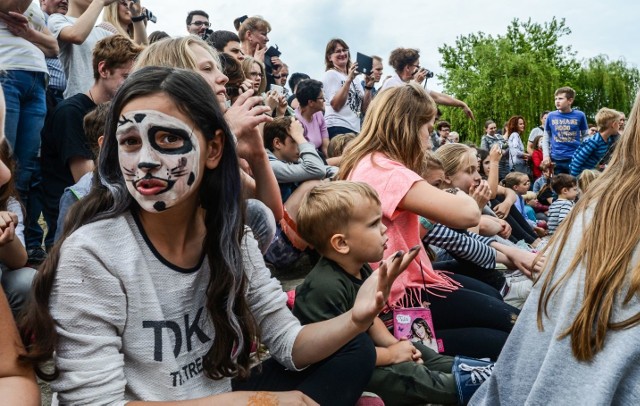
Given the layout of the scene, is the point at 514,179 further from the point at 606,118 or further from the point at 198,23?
the point at 198,23

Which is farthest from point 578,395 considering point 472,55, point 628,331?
point 472,55

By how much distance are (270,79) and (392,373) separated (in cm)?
524

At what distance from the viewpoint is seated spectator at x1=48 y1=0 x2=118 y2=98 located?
4.30m

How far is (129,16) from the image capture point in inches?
201

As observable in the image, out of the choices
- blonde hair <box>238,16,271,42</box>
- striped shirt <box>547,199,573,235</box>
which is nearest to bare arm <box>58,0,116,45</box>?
blonde hair <box>238,16,271,42</box>

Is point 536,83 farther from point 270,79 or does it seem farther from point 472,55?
point 270,79

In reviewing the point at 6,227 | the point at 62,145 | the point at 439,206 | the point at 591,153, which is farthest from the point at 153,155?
the point at 591,153

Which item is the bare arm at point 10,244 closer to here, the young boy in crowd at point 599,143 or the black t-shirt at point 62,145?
the black t-shirt at point 62,145

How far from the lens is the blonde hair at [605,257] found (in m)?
1.60

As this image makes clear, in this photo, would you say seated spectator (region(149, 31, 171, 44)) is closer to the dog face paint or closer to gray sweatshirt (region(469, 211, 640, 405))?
the dog face paint

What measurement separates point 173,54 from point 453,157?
2290 millimetres

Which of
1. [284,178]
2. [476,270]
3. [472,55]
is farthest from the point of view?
[472,55]

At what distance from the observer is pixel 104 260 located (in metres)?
1.65

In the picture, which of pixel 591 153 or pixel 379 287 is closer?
pixel 379 287
